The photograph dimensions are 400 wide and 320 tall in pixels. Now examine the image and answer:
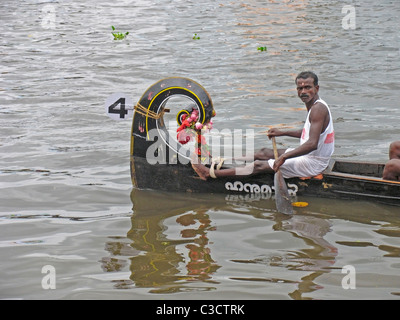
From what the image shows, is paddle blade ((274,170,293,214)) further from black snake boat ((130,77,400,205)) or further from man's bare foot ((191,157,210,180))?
man's bare foot ((191,157,210,180))

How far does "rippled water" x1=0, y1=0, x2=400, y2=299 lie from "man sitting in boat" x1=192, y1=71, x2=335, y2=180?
1.36ft

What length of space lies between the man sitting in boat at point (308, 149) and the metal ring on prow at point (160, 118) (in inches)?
21.0

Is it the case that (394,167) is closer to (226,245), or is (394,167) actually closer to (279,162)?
(279,162)

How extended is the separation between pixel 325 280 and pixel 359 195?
192cm

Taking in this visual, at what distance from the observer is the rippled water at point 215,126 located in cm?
561

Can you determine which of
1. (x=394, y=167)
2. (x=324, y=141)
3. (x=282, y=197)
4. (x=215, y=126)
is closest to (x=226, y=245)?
(x=282, y=197)

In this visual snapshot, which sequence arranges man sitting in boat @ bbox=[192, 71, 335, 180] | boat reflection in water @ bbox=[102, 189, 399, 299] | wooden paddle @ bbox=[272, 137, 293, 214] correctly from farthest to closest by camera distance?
wooden paddle @ bbox=[272, 137, 293, 214], man sitting in boat @ bbox=[192, 71, 335, 180], boat reflection in water @ bbox=[102, 189, 399, 299]

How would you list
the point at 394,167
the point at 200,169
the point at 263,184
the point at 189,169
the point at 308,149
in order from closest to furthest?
the point at 394,167 < the point at 308,149 < the point at 263,184 < the point at 200,169 < the point at 189,169

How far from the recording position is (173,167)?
7715 millimetres

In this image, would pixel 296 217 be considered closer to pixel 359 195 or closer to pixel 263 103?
pixel 359 195

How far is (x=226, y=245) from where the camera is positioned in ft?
20.6

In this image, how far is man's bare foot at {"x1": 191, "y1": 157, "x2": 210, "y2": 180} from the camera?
24.5ft

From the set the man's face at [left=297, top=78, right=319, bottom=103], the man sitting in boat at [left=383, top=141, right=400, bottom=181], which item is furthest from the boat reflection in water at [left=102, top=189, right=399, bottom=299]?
the man's face at [left=297, top=78, right=319, bottom=103]

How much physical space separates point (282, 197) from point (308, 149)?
2.09ft
